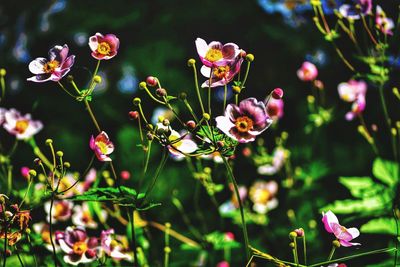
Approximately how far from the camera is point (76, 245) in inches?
49.6

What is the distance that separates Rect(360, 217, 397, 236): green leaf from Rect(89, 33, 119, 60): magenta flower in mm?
870

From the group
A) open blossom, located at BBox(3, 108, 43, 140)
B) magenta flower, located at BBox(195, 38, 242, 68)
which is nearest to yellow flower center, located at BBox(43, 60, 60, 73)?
magenta flower, located at BBox(195, 38, 242, 68)

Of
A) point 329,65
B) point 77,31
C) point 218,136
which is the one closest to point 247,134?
point 218,136

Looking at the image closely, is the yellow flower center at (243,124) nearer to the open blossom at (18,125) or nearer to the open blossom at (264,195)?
the open blossom at (18,125)

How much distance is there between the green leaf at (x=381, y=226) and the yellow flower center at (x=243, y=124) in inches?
26.7

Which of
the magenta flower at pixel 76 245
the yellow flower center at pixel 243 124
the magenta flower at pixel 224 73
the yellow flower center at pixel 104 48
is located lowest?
the magenta flower at pixel 76 245

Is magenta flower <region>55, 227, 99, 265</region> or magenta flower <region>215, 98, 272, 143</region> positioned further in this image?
magenta flower <region>55, 227, 99, 265</region>

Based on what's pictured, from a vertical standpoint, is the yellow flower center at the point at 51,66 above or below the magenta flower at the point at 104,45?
below

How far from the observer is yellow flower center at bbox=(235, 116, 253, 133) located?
3.19 ft

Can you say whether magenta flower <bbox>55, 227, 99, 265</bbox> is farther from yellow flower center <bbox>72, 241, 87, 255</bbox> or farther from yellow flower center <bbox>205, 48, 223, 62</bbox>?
yellow flower center <bbox>205, 48, 223, 62</bbox>

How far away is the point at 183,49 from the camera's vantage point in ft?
11.8

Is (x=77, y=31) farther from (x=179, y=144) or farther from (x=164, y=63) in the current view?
(x=179, y=144)

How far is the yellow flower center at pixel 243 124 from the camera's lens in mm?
973

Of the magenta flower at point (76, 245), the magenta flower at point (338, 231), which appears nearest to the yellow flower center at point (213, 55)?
the magenta flower at point (338, 231)
